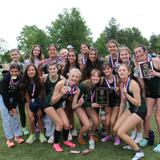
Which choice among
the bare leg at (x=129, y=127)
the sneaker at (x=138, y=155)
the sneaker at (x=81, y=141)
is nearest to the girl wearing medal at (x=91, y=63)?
the sneaker at (x=81, y=141)

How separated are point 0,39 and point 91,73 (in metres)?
65.6

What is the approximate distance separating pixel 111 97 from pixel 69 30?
4749 centimetres

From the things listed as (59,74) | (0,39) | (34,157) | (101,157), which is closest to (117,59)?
(59,74)

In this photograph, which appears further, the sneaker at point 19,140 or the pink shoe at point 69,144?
the sneaker at point 19,140

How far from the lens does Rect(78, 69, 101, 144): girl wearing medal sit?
296 inches

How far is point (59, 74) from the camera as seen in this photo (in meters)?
8.23

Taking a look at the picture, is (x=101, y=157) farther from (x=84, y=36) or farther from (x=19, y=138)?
(x=84, y=36)

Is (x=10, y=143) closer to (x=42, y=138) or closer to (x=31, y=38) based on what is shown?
(x=42, y=138)

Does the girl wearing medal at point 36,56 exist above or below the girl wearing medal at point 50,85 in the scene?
above

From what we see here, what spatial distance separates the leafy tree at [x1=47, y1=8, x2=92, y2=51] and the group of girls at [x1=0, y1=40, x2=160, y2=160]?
145 ft

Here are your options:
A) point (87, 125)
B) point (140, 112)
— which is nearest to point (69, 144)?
point (87, 125)

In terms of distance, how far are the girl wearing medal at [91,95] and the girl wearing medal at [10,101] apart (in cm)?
150

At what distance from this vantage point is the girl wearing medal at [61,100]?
7.26m

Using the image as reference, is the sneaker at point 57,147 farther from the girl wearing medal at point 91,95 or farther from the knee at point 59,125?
the girl wearing medal at point 91,95
